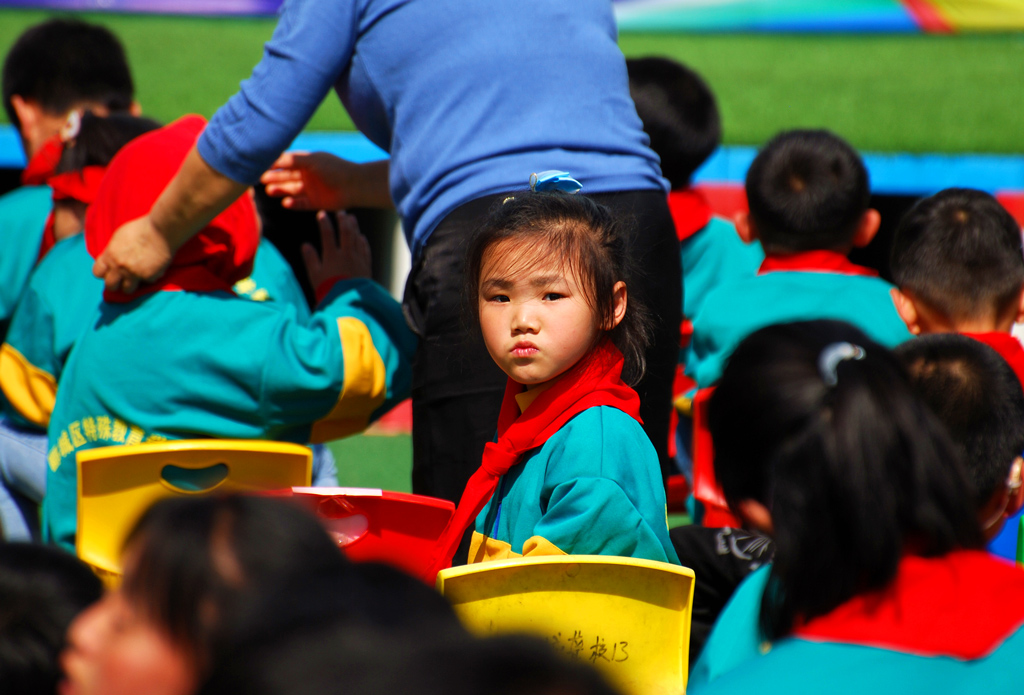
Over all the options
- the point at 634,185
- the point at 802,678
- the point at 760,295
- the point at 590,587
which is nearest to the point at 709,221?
the point at 760,295

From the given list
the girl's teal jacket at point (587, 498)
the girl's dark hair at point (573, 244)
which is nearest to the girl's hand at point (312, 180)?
the girl's dark hair at point (573, 244)

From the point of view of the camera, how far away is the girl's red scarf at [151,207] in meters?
2.39

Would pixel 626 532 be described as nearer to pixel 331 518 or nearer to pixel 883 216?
pixel 331 518

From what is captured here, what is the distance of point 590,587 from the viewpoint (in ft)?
4.42

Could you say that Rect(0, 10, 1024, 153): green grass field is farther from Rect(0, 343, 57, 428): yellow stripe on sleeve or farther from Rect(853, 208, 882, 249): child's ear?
Rect(0, 343, 57, 428): yellow stripe on sleeve

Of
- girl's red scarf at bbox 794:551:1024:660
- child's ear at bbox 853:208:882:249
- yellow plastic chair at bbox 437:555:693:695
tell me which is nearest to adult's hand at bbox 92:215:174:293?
yellow plastic chair at bbox 437:555:693:695

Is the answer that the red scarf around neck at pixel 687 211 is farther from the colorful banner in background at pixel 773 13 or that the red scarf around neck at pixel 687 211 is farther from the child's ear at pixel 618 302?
the colorful banner in background at pixel 773 13

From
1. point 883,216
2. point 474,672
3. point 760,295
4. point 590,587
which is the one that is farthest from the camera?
point 883,216

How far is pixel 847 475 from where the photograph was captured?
1.08 m

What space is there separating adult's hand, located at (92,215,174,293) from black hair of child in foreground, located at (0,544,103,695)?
113 centimetres

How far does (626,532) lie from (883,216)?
301 cm

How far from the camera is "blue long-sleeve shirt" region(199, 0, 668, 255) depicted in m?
2.00

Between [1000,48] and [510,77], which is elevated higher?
[510,77]

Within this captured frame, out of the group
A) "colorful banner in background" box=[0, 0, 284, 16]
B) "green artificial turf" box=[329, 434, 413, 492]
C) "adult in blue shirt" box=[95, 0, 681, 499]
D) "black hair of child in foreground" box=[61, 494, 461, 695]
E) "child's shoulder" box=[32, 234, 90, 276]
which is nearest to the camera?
"black hair of child in foreground" box=[61, 494, 461, 695]
